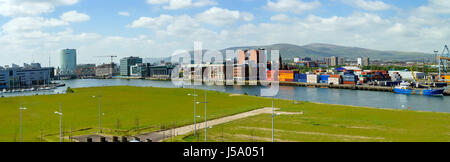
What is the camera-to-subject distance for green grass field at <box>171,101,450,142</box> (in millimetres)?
11047

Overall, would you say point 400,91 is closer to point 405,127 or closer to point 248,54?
point 405,127

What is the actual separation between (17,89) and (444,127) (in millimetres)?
49606

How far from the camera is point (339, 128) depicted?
12914 millimetres

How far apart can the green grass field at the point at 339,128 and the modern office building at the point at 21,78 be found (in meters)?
44.3

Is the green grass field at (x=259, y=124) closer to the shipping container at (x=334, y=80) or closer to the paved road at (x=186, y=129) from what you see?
the paved road at (x=186, y=129)

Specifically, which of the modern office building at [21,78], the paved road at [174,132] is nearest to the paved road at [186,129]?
the paved road at [174,132]

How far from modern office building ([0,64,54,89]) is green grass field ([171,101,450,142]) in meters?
44.3

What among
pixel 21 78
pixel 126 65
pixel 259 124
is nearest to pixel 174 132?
pixel 259 124

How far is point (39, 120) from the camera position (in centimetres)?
1506

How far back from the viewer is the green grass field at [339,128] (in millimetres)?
11047

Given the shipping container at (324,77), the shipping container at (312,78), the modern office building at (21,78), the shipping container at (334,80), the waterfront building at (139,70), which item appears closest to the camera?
the shipping container at (334,80)

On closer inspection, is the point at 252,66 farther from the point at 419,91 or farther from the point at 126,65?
the point at 126,65
